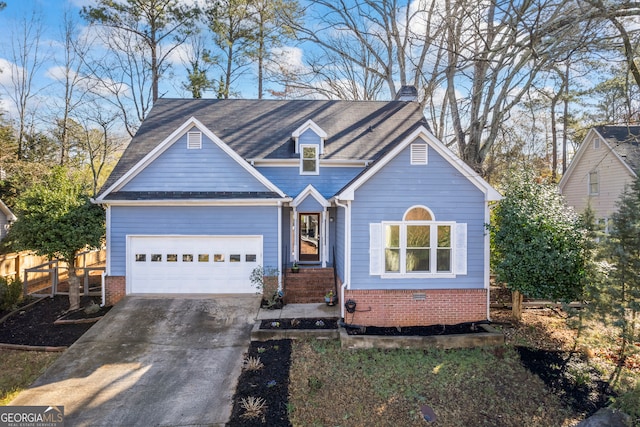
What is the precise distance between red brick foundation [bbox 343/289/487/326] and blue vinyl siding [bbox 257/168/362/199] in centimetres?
501

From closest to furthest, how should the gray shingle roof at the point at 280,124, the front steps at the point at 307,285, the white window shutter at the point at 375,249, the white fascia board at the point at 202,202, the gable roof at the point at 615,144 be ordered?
the white window shutter at the point at 375,249
the white fascia board at the point at 202,202
the front steps at the point at 307,285
the gray shingle roof at the point at 280,124
the gable roof at the point at 615,144

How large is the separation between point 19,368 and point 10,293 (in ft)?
16.4

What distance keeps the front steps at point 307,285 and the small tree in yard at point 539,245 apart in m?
5.15

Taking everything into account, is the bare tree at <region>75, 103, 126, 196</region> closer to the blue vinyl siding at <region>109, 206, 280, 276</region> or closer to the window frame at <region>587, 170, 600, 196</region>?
the blue vinyl siding at <region>109, 206, 280, 276</region>

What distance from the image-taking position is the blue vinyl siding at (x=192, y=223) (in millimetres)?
10898

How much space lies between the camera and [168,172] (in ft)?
36.5

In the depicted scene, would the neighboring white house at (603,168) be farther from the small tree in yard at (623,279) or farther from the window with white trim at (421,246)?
the window with white trim at (421,246)

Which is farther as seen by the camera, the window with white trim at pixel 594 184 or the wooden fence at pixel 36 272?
the window with white trim at pixel 594 184

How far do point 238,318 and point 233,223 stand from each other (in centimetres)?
311

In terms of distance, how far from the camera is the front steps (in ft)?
36.0

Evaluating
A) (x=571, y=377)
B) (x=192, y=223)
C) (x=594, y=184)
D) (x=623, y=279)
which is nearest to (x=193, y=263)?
(x=192, y=223)

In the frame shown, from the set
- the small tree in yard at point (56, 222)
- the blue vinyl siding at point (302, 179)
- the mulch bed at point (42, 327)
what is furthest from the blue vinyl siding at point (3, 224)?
the blue vinyl siding at point (302, 179)

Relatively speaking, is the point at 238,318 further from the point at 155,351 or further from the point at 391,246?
the point at 391,246

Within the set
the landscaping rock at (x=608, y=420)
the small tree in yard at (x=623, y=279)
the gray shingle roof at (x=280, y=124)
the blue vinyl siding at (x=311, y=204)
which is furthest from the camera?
the gray shingle roof at (x=280, y=124)
